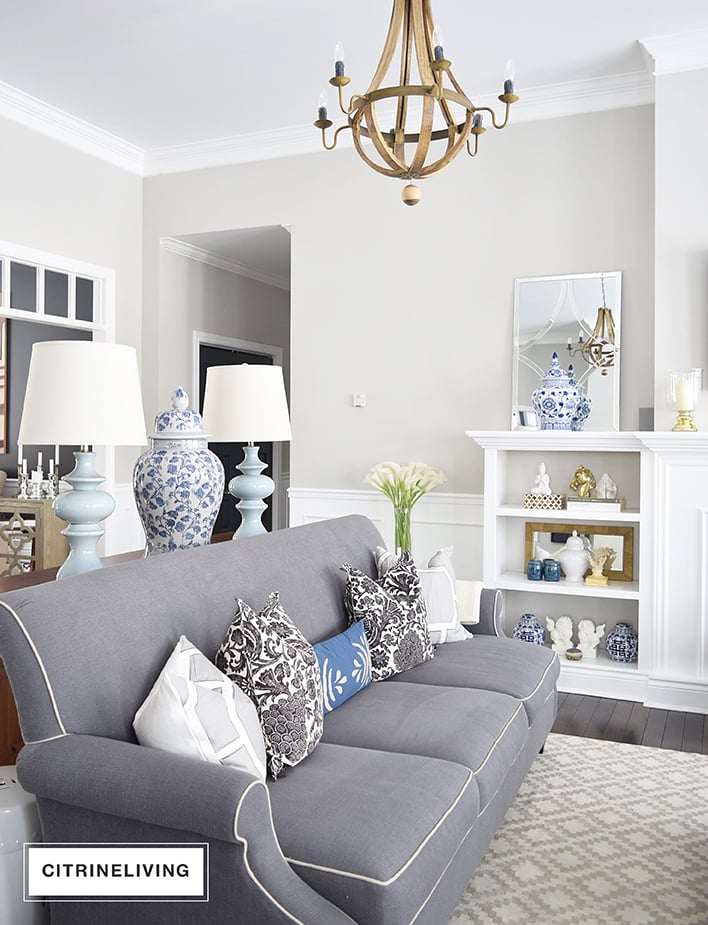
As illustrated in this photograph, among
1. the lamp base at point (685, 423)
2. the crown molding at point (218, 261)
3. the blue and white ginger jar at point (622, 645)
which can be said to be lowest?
the blue and white ginger jar at point (622, 645)

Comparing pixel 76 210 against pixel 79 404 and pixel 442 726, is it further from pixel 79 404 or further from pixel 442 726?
pixel 442 726

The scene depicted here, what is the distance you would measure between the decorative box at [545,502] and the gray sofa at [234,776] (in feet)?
6.18

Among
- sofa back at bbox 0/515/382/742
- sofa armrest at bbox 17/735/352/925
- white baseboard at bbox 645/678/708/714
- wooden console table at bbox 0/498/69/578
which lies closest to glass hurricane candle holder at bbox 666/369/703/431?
white baseboard at bbox 645/678/708/714

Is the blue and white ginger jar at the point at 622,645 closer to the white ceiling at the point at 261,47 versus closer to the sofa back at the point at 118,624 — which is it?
the sofa back at the point at 118,624

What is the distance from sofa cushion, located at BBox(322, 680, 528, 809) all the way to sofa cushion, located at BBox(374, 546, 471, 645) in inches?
19.5

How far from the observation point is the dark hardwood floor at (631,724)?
3553 millimetres

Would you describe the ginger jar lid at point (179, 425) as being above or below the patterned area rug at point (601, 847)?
above

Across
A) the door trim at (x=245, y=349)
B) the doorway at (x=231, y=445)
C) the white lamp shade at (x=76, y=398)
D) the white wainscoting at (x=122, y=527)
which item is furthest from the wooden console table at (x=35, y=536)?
the white lamp shade at (x=76, y=398)

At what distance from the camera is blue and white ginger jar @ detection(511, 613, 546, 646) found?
4359 mm

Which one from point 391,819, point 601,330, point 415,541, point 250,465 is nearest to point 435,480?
point 415,541

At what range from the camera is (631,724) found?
375 centimetres

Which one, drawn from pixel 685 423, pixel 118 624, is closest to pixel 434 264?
pixel 685 423

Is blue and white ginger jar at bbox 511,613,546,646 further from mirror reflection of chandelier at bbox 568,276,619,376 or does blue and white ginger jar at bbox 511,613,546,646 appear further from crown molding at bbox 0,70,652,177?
crown molding at bbox 0,70,652,177

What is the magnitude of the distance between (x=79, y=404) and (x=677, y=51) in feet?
11.1
